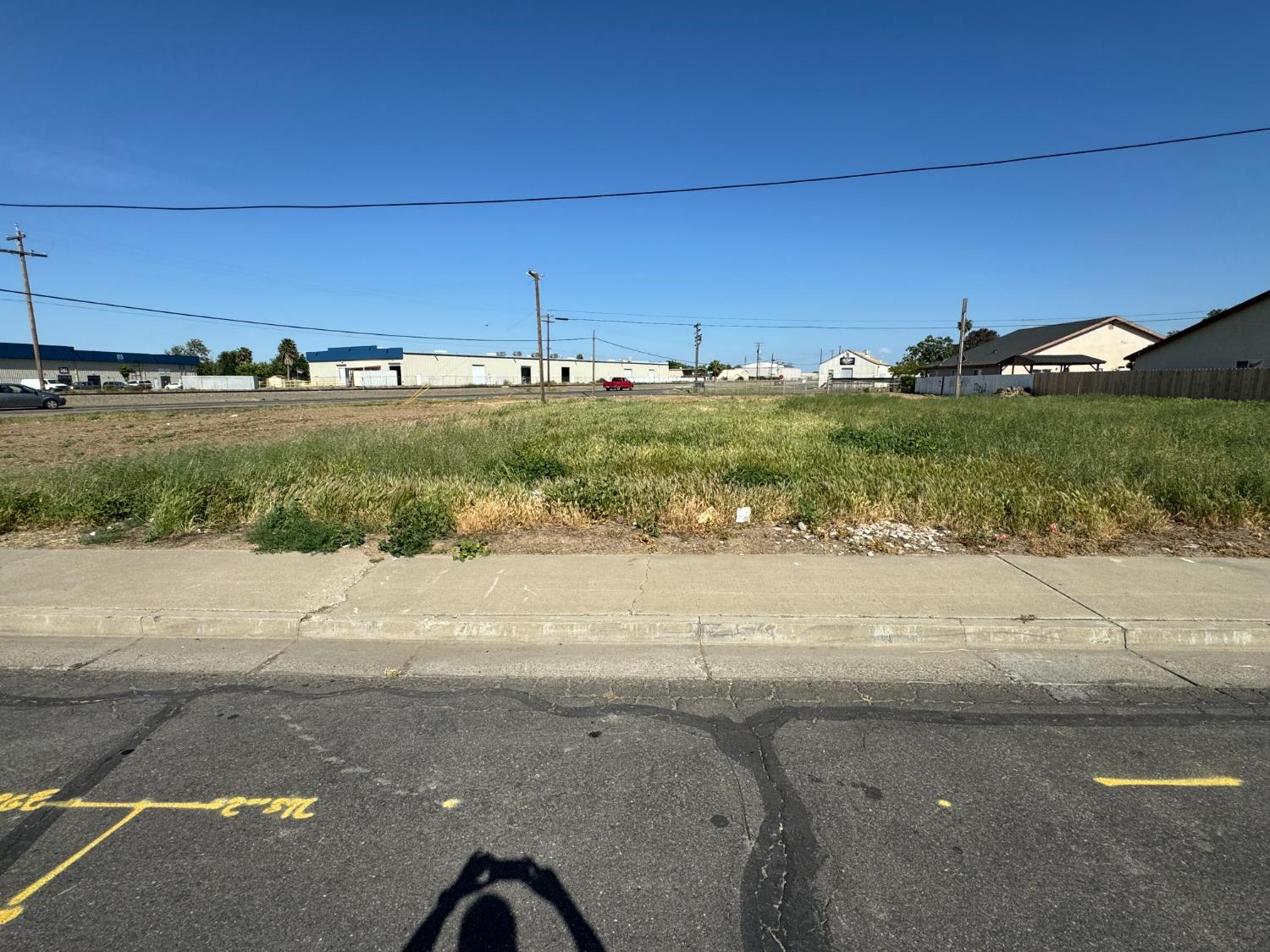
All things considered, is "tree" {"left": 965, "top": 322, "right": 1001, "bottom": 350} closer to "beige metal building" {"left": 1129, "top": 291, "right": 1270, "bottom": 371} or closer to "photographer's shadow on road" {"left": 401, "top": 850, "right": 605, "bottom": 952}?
"beige metal building" {"left": 1129, "top": 291, "right": 1270, "bottom": 371}

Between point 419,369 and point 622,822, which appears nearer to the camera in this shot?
point 622,822

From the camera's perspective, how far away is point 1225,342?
38.2 metres

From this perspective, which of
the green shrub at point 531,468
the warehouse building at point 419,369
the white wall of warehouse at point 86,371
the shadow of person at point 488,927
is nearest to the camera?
the shadow of person at point 488,927

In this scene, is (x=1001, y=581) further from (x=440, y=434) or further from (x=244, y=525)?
(x=440, y=434)

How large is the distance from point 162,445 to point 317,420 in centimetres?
827

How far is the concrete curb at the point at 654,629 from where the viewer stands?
14.9 feet

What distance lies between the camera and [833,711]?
3656mm

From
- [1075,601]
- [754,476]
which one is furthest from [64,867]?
[754,476]

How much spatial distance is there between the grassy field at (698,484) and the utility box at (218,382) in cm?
8197

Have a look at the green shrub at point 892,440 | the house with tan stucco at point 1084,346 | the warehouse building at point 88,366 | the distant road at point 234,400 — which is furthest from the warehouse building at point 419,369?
the green shrub at point 892,440

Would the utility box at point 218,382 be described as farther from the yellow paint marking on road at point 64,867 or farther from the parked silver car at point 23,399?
the yellow paint marking on road at point 64,867

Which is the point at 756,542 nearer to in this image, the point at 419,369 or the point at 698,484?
the point at 698,484

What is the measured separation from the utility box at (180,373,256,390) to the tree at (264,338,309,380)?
1978 centimetres

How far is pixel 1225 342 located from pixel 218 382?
3921 inches
